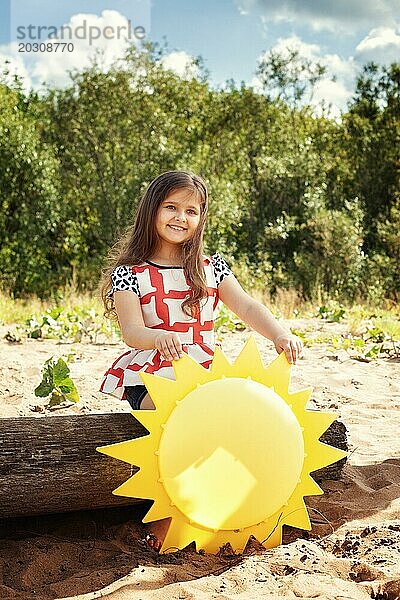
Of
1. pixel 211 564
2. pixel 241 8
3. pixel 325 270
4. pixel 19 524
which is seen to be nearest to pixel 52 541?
pixel 19 524

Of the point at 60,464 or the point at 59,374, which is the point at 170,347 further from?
the point at 59,374

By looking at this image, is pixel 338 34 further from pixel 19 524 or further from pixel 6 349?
pixel 19 524

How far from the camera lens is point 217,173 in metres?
16.0

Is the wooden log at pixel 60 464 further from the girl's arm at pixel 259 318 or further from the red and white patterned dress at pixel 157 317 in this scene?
the girl's arm at pixel 259 318

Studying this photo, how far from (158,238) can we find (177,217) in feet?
0.48

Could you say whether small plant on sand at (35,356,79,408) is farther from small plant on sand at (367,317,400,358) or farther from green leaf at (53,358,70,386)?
small plant on sand at (367,317,400,358)

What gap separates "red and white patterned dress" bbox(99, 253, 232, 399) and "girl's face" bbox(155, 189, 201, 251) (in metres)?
0.15

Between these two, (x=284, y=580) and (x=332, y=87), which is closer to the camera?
(x=284, y=580)

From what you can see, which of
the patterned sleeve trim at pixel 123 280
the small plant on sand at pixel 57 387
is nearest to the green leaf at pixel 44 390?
the small plant on sand at pixel 57 387

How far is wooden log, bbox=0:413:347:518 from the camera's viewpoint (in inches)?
107

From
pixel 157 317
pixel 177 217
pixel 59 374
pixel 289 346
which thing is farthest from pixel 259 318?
pixel 59 374

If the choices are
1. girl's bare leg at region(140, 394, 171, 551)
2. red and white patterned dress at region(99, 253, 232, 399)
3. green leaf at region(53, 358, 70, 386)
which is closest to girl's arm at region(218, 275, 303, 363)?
red and white patterned dress at region(99, 253, 232, 399)

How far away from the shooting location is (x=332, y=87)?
55.7ft

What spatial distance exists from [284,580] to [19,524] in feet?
A: 3.74
